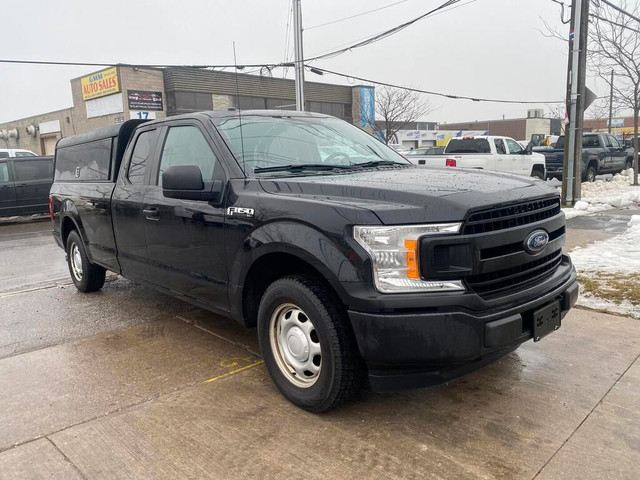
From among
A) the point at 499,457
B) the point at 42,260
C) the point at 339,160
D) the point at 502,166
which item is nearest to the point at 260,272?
the point at 339,160

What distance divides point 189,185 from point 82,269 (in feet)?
10.7

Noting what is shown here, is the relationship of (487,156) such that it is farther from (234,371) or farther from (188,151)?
(234,371)

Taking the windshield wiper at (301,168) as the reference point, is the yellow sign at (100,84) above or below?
above

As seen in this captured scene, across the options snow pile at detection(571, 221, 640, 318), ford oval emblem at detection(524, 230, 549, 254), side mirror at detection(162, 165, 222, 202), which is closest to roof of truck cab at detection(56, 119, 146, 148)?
side mirror at detection(162, 165, 222, 202)

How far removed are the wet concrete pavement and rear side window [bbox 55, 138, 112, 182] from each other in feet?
6.05

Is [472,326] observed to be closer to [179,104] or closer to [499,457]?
[499,457]

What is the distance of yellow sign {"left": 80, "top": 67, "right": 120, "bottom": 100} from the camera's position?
2888cm

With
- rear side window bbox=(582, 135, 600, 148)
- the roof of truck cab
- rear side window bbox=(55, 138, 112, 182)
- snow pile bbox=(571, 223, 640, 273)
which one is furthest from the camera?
rear side window bbox=(582, 135, 600, 148)

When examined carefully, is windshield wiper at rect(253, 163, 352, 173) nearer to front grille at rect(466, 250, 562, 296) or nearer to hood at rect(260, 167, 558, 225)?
hood at rect(260, 167, 558, 225)

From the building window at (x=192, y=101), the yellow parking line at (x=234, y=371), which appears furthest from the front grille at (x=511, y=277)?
the building window at (x=192, y=101)

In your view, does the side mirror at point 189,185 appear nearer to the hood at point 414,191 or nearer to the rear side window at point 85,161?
the hood at point 414,191

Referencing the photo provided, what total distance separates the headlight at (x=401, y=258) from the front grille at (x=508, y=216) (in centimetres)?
11

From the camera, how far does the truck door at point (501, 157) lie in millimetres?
16359

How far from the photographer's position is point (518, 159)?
16.8m
